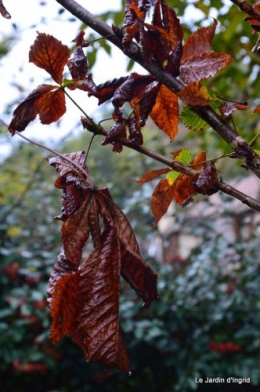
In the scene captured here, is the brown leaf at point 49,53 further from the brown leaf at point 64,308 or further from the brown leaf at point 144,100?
the brown leaf at point 64,308

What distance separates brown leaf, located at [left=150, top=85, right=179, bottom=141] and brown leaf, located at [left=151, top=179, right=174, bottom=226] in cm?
5

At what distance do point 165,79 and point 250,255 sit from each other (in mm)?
2360

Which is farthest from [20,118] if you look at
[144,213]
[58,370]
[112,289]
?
[58,370]

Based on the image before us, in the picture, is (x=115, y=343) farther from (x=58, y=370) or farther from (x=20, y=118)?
(x=58, y=370)

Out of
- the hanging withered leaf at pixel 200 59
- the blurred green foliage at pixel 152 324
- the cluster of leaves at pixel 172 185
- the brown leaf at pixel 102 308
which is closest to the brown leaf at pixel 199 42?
the hanging withered leaf at pixel 200 59

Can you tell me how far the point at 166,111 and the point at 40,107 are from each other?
0.14 meters

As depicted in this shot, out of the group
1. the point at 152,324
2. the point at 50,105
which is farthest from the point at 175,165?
the point at 152,324

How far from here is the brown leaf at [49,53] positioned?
539mm

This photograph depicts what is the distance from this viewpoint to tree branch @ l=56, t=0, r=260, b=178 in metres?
0.48

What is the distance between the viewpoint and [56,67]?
0.55m

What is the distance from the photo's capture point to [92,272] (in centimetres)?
50

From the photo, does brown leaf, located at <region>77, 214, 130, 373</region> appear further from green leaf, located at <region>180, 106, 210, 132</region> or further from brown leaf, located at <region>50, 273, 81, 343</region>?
green leaf, located at <region>180, 106, 210, 132</region>

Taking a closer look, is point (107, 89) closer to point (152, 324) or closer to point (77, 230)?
point (77, 230)

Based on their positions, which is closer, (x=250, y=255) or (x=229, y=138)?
(x=229, y=138)
